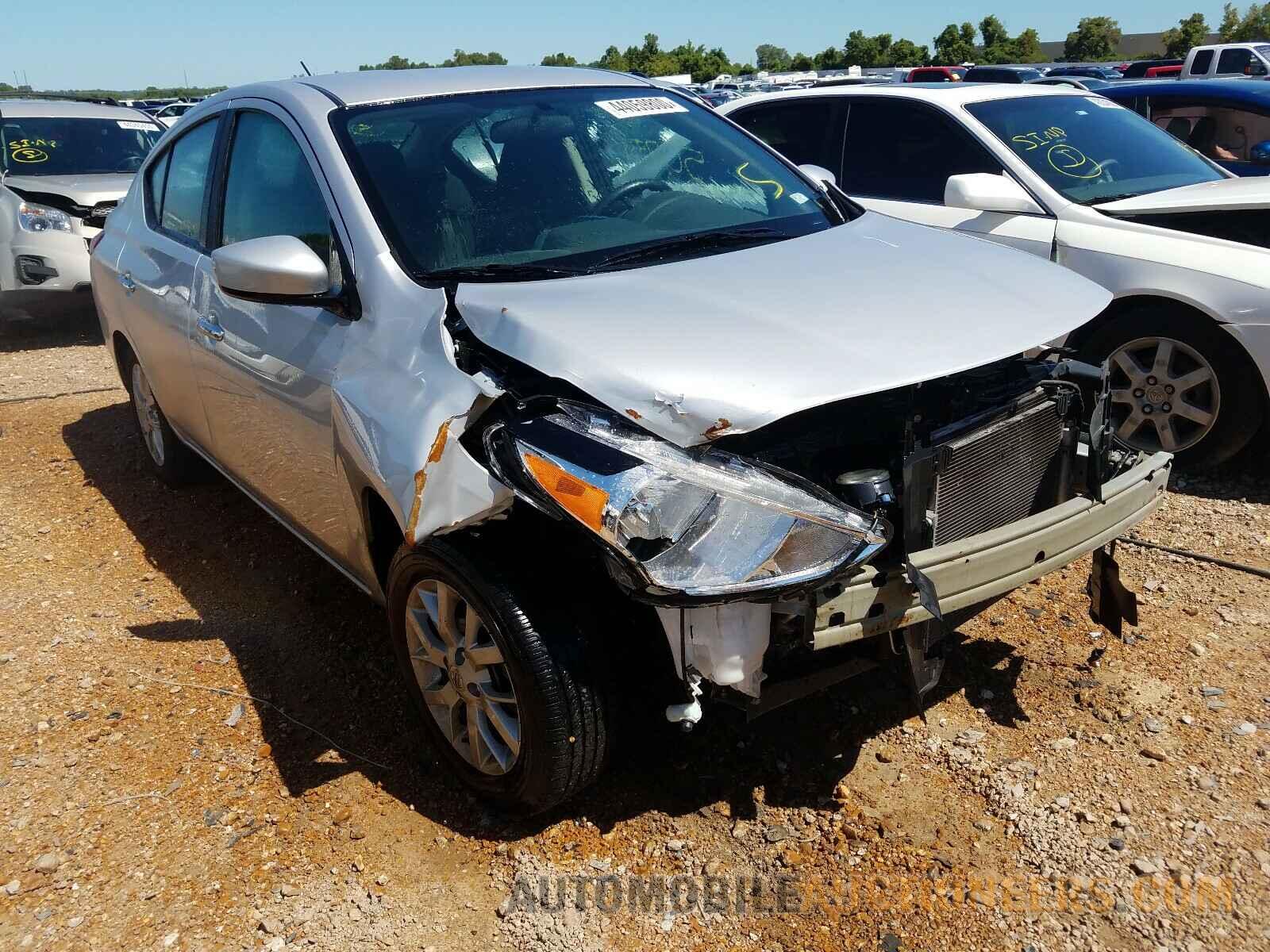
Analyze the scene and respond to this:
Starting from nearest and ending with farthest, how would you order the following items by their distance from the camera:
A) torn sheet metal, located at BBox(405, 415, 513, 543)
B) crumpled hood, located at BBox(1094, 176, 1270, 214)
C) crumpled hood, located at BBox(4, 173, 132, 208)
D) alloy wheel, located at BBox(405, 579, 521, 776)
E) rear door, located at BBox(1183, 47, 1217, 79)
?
torn sheet metal, located at BBox(405, 415, 513, 543) → alloy wheel, located at BBox(405, 579, 521, 776) → crumpled hood, located at BBox(1094, 176, 1270, 214) → crumpled hood, located at BBox(4, 173, 132, 208) → rear door, located at BBox(1183, 47, 1217, 79)

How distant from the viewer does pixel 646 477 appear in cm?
224

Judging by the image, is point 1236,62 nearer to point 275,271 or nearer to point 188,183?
point 188,183

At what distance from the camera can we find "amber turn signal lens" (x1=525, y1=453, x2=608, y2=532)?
87.3 inches

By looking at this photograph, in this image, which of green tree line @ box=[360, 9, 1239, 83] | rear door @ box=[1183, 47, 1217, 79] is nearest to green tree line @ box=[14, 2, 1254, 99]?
green tree line @ box=[360, 9, 1239, 83]

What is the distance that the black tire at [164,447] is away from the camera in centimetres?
495

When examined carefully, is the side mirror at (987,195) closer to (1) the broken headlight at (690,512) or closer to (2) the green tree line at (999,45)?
(1) the broken headlight at (690,512)

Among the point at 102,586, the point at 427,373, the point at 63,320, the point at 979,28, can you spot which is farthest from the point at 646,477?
the point at 979,28

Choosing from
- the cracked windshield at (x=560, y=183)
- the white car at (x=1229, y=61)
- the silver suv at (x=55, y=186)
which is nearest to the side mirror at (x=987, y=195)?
the cracked windshield at (x=560, y=183)

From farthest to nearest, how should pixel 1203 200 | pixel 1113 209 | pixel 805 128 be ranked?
pixel 805 128 < pixel 1113 209 < pixel 1203 200

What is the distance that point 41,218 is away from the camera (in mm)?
8891

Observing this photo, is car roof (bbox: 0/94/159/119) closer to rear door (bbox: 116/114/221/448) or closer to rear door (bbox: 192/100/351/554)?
rear door (bbox: 116/114/221/448)

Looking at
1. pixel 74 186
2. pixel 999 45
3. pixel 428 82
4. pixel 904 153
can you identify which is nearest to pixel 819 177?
pixel 428 82

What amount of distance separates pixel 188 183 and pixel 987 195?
11.3ft

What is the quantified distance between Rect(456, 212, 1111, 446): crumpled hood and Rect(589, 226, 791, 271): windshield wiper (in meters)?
0.09
